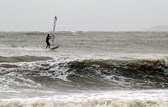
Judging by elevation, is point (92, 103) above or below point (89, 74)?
above

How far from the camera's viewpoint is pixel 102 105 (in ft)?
36.1

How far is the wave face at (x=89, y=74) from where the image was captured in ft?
57.2

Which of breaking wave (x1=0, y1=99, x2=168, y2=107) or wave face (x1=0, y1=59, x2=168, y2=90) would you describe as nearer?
breaking wave (x1=0, y1=99, x2=168, y2=107)

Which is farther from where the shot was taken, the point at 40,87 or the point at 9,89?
the point at 40,87

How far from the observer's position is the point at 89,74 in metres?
20.1

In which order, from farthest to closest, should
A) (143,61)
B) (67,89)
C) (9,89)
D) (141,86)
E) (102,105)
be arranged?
1. (143,61)
2. (141,86)
3. (67,89)
4. (9,89)
5. (102,105)

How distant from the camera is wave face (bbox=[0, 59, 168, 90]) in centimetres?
1744

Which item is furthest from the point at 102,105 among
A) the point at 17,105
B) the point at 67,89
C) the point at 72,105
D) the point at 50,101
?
the point at 67,89

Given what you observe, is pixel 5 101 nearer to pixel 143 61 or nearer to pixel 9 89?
pixel 9 89

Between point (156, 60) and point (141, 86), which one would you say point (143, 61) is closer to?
point (156, 60)

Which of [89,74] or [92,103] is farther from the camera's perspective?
[89,74]

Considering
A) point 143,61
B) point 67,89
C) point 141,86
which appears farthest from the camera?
point 143,61

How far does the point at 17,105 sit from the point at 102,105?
97.1 inches

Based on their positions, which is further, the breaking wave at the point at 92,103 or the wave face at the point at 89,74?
the wave face at the point at 89,74
